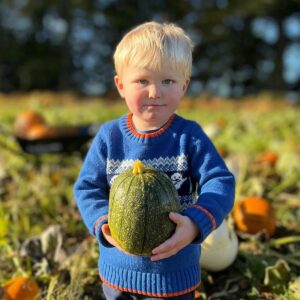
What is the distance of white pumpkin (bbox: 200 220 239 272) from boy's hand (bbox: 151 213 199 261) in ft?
3.13

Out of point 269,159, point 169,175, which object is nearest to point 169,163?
point 169,175

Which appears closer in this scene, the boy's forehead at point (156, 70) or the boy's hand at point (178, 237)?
the boy's hand at point (178, 237)

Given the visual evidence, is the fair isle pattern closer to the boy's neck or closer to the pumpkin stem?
the boy's neck

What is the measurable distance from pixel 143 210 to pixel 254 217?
5.58ft

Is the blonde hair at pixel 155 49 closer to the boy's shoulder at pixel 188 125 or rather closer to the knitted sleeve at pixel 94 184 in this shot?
the boy's shoulder at pixel 188 125

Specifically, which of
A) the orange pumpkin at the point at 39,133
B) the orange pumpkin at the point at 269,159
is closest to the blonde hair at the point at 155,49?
the orange pumpkin at the point at 269,159

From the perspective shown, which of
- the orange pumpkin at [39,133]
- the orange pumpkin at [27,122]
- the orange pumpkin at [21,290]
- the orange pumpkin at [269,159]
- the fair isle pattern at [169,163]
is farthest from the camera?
the orange pumpkin at [27,122]

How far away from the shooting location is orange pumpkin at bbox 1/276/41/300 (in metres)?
2.74

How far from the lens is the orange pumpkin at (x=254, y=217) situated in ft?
11.6

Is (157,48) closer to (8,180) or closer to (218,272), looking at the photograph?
(218,272)

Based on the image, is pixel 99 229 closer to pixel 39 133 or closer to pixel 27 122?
pixel 39 133

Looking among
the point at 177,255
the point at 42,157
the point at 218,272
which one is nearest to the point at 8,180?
the point at 42,157

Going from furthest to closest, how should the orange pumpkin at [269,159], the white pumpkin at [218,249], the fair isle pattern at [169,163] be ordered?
the orange pumpkin at [269,159]
the white pumpkin at [218,249]
the fair isle pattern at [169,163]

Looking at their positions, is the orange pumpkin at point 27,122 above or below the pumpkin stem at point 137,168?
below
